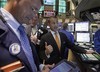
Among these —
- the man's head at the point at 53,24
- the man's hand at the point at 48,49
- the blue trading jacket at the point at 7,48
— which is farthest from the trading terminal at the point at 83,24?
the blue trading jacket at the point at 7,48

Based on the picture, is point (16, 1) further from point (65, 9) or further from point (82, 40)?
point (65, 9)

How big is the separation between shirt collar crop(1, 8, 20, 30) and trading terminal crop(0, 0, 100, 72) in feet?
1.42

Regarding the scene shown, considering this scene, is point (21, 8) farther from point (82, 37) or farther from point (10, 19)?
point (82, 37)

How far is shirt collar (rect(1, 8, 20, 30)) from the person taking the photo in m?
1.56

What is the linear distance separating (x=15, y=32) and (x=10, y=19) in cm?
8

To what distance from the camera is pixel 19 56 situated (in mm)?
1440

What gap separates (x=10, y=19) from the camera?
5.14 feet

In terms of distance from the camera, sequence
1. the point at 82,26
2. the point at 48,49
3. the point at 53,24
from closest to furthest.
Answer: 1. the point at 48,49
2. the point at 53,24
3. the point at 82,26

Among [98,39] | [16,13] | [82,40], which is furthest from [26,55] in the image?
[82,40]

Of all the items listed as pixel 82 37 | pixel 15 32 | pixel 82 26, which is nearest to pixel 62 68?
pixel 15 32

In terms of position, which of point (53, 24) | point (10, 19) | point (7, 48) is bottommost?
point (53, 24)

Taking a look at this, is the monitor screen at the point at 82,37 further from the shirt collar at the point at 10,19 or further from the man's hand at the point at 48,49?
the shirt collar at the point at 10,19

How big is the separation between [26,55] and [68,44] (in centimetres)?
323

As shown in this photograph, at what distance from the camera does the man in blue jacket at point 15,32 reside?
55.7 inches
